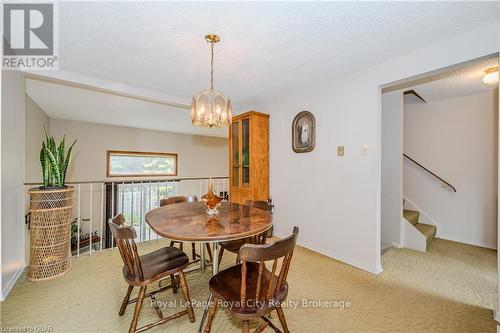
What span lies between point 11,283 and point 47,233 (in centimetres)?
49

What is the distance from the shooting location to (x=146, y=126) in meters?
5.37

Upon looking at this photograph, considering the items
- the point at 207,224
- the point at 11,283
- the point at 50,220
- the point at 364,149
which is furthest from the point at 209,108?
the point at 11,283

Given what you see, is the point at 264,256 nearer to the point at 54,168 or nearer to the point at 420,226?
the point at 54,168

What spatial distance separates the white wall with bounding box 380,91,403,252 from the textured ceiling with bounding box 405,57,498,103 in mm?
383

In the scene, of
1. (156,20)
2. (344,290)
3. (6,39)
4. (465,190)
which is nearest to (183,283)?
(344,290)

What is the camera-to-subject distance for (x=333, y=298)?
Result: 1851mm

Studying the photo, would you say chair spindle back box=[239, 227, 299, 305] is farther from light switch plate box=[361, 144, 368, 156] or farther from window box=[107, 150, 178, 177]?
window box=[107, 150, 178, 177]

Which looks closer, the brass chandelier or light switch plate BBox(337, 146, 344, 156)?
the brass chandelier

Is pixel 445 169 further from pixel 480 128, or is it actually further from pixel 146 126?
pixel 146 126

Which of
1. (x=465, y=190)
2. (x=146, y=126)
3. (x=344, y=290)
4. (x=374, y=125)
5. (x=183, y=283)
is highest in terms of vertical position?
(x=146, y=126)

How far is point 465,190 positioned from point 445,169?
41 centimetres

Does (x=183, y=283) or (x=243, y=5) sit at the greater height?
(x=243, y=5)

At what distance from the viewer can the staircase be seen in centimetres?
318

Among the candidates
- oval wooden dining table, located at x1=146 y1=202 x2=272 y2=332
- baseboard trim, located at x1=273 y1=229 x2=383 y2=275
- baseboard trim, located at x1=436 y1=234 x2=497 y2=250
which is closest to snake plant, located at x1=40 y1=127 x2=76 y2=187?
oval wooden dining table, located at x1=146 y1=202 x2=272 y2=332
